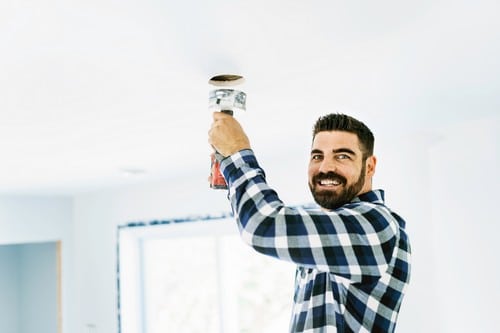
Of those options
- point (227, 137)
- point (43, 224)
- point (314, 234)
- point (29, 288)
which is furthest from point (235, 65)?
point (29, 288)

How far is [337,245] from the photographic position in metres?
0.84

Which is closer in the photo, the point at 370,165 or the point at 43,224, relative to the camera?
the point at 370,165

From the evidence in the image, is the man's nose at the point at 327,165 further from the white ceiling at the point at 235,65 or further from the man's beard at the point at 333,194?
the white ceiling at the point at 235,65

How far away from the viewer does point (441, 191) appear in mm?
2104

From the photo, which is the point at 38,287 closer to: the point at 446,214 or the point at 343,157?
the point at 446,214

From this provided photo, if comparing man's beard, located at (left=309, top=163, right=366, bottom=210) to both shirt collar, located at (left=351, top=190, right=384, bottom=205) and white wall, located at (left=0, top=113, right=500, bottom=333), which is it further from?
white wall, located at (left=0, top=113, right=500, bottom=333)

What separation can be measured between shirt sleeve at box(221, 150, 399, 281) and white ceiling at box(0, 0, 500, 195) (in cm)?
34

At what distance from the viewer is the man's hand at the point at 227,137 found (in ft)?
3.14

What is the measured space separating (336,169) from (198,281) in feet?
8.73

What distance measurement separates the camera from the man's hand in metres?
0.96

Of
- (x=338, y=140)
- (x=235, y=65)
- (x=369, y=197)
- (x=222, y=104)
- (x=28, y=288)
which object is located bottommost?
(x=28, y=288)

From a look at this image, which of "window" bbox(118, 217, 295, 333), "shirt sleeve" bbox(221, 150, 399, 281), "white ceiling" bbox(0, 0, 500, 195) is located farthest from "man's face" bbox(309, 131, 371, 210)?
"window" bbox(118, 217, 295, 333)

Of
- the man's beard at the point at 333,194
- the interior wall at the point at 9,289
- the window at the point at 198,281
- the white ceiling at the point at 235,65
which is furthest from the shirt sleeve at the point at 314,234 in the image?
the interior wall at the point at 9,289

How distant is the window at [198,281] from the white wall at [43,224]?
0.56m
